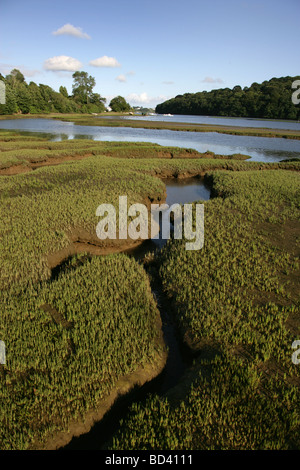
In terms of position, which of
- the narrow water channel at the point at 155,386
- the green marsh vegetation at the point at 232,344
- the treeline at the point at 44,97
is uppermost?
the treeline at the point at 44,97

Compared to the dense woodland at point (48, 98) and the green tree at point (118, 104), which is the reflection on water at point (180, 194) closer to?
the dense woodland at point (48, 98)

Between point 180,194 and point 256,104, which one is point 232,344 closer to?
point 180,194

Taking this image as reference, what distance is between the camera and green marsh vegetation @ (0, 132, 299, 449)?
4.30m

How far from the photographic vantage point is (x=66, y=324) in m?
6.22

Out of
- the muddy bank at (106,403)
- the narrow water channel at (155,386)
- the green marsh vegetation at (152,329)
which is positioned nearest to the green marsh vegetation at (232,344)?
the green marsh vegetation at (152,329)

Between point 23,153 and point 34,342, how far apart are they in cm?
2633

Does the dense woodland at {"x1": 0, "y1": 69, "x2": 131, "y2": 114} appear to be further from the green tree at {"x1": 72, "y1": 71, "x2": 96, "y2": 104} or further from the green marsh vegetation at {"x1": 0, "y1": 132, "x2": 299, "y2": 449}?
the green marsh vegetation at {"x1": 0, "y1": 132, "x2": 299, "y2": 449}

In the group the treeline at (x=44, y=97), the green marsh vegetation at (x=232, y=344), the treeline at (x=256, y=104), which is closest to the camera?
the green marsh vegetation at (x=232, y=344)

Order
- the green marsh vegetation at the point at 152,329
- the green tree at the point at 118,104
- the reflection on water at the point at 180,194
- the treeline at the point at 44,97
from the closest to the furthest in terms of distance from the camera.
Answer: the green marsh vegetation at the point at 152,329 < the reflection on water at the point at 180,194 < the treeline at the point at 44,97 < the green tree at the point at 118,104

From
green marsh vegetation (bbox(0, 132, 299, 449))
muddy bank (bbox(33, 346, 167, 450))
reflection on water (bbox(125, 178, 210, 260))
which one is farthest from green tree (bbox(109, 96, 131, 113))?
muddy bank (bbox(33, 346, 167, 450))

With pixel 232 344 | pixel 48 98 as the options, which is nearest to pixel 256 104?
pixel 48 98

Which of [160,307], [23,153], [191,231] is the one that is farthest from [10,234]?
[23,153]

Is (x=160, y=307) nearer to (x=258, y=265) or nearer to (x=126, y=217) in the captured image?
(x=258, y=265)

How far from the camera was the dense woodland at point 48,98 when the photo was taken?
85.6 metres
